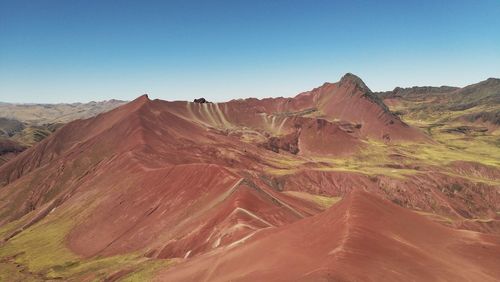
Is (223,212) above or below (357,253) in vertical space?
below

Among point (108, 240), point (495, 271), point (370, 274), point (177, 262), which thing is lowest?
point (108, 240)

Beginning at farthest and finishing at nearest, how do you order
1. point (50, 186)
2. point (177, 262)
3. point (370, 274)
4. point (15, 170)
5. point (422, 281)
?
point (15, 170)
point (50, 186)
point (177, 262)
point (422, 281)
point (370, 274)

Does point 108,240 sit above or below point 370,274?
below

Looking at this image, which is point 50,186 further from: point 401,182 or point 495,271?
point 495,271

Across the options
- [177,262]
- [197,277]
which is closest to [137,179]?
[177,262]

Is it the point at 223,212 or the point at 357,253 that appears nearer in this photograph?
the point at 357,253
